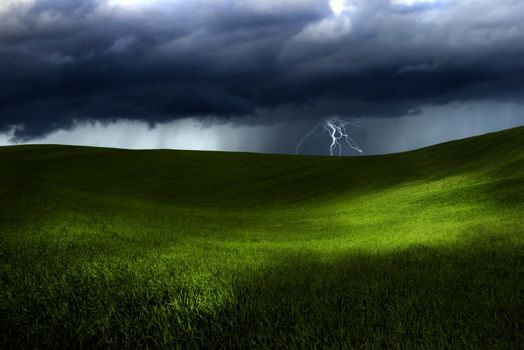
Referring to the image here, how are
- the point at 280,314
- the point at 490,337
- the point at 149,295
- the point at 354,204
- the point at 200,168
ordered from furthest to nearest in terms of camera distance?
1. the point at 200,168
2. the point at 354,204
3. the point at 149,295
4. the point at 280,314
5. the point at 490,337

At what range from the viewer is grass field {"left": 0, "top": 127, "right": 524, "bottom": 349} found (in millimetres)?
6449

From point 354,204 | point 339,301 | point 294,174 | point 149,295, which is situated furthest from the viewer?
point 294,174

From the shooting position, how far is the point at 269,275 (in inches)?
420

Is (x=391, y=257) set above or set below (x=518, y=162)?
below

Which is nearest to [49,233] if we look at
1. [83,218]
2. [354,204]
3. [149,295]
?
[83,218]

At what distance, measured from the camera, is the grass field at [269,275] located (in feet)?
21.2

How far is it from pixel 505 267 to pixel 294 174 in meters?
49.6

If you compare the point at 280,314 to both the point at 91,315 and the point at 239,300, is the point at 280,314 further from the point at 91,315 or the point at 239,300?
the point at 91,315

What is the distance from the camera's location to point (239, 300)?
8.08 m

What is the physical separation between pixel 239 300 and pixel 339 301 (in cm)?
170

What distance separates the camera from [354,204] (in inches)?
1435

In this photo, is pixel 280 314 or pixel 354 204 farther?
pixel 354 204

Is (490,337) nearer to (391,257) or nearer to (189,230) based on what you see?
(391,257)

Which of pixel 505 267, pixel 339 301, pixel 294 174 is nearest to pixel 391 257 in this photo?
pixel 505 267
